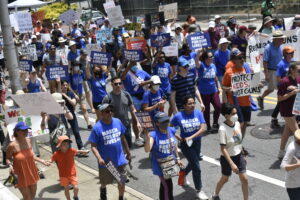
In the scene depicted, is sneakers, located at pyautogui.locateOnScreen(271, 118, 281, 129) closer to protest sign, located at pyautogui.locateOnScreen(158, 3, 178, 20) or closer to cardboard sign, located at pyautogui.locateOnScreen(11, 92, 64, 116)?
cardboard sign, located at pyautogui.locateOnScreen(11, 92, 64, 116)

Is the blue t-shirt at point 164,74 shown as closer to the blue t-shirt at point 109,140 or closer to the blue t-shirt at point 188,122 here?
the blue t-shirt at point 188,122

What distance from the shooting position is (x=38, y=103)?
8.28 metres

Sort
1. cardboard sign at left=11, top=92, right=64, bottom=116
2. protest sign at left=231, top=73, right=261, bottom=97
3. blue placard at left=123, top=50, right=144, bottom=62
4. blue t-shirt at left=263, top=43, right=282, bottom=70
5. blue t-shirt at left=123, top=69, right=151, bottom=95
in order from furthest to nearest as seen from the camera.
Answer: blue placard at left=123, top=50, right=144, bottom=62 → blue t-shirt at left=263, top=43, right=282, bottom=70 → blue t-shirt at left=123, top=69, right=151, bottom=95 → protest sign at left=231, top=73, right=261, bottom=97 → cardboard sign at left=11, top=92, right=64, bottom=116

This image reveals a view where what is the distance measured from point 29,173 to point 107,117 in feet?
4.72

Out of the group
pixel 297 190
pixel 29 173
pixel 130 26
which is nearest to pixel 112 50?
pixel 130 26

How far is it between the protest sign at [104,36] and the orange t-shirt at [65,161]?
1120cm

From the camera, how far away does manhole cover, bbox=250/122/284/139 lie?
32.6 feet

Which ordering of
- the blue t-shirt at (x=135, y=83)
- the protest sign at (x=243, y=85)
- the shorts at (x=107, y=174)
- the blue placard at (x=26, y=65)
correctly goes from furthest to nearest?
the blue placard at (x=26, y=65) → the blue t-shirt at (x=135, y=83) → the protest sign at (x=243, y=85) → the shorts at (x=107, y=174)

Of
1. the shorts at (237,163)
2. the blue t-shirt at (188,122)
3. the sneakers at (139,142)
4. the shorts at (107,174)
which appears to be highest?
the blue t-shirt at (188,122)

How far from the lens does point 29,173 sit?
726cm

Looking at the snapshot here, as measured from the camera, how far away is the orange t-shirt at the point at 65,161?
7.43m

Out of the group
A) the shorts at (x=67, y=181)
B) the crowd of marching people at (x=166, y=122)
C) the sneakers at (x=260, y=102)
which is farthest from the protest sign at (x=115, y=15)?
the shorts at (x=67, y=181)

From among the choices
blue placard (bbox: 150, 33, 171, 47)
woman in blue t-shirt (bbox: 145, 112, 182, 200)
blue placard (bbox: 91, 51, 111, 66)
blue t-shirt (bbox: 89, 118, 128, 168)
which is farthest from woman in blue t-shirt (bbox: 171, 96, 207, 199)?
blue placard (bbox: 150, 33, 171, 47)

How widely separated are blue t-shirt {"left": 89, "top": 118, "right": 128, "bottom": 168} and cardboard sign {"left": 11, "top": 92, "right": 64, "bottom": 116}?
128 centimetres
